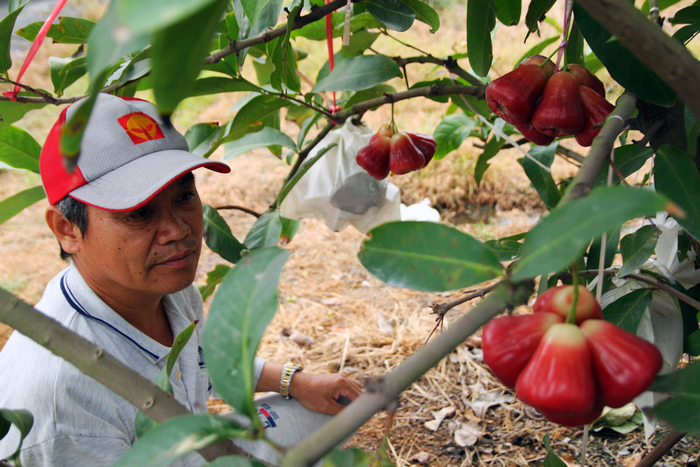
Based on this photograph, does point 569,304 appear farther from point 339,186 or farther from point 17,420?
point 339,186

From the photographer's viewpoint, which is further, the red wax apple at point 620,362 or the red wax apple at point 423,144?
the red wax apple at point 423,144

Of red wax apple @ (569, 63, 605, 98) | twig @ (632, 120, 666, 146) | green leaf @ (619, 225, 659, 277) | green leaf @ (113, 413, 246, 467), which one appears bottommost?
green leaf @ (113, 413, 246, 467)

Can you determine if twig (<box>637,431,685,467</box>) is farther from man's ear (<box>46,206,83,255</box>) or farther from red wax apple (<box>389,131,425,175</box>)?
man's ear (<box>46,206,83,255</box>)

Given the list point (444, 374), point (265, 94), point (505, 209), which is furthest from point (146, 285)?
point (505, 209)

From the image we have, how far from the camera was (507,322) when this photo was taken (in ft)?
1.22

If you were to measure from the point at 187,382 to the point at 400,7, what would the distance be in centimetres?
81

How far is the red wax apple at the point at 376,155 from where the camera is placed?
43.3 inches

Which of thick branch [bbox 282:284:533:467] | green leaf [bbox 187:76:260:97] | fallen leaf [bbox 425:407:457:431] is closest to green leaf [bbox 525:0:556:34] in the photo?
green leaf [bbox 187:76:260:97]

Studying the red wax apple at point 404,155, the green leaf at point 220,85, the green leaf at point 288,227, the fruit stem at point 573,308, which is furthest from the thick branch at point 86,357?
the green leaf at point 288,227

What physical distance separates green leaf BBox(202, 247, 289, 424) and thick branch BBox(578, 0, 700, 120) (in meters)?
0.24

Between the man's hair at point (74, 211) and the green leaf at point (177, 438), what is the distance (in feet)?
2.16

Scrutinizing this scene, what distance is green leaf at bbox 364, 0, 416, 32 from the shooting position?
2.64 ft

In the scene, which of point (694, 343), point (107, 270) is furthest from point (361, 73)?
point (694, 343)

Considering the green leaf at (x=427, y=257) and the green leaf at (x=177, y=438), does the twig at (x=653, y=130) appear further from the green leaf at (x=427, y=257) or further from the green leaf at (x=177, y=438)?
the green leaf at (x=177, y=438)
